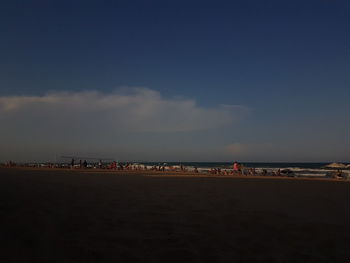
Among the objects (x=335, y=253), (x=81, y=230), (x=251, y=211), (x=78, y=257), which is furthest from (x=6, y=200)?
(x=335, y=253)

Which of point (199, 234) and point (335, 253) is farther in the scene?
point (199, 234)

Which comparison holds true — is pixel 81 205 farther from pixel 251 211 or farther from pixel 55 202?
pixel 251 211

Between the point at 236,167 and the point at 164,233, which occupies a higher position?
the point at 236,167

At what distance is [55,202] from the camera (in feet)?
26.6

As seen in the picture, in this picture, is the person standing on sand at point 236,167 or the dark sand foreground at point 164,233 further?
the person standing on sand at point 236,167

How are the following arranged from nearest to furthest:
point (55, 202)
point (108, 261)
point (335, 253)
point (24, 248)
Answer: point (108, 261)
point (24, 248)
point (335, 253)
point (55, 202)

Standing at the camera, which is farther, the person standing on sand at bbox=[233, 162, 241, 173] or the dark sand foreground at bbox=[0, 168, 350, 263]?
the person standing on sand at bbox=[233, 162, 241, 173]

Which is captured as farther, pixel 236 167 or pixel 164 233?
pixel 236 167

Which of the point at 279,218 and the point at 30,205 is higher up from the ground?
the point at 30,205

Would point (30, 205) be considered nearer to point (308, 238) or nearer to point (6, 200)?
point (6, 200)

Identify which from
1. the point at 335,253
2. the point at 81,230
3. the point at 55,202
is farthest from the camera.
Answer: the point at 55,202

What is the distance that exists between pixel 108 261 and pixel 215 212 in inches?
169

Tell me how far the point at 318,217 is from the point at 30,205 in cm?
807

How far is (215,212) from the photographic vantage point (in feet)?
24.7
